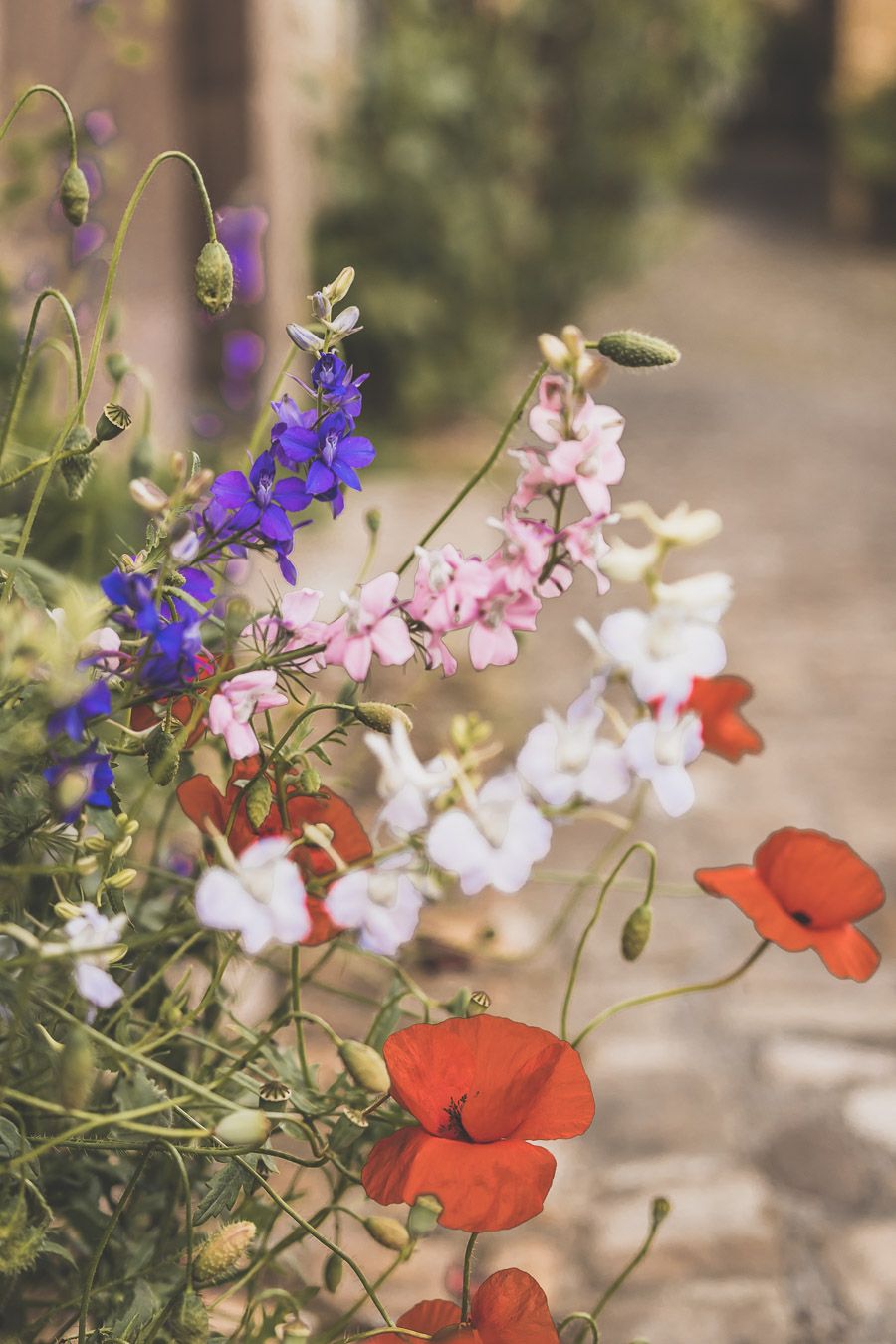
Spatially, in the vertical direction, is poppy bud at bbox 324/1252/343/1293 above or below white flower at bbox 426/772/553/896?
below

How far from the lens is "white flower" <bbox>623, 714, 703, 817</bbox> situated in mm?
629

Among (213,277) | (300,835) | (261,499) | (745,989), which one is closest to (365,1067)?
(300,835)

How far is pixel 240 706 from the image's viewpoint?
719 mm

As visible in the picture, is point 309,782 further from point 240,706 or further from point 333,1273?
point 333,1273

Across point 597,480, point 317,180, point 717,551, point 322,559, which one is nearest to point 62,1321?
point 597,480

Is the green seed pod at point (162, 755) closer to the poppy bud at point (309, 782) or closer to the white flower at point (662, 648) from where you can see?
the poppy bud at point (309, 782)

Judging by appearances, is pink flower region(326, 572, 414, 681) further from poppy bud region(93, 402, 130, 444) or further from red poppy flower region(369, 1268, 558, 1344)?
red poppy flower region(369, 1268, 558, 1344)

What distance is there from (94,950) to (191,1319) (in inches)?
9.8

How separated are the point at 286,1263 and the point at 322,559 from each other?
2.00m

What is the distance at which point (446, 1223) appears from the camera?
0.68 metres

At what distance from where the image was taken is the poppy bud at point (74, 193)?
31.8 inches

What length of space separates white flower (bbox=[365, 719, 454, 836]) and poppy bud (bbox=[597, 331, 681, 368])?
254mm

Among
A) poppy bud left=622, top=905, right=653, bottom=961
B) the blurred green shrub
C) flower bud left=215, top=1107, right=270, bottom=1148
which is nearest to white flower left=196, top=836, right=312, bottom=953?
flower bud left=215, top=1107, right=270, bottom=1148

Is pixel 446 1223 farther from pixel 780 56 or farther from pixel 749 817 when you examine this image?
pixel 780 56
